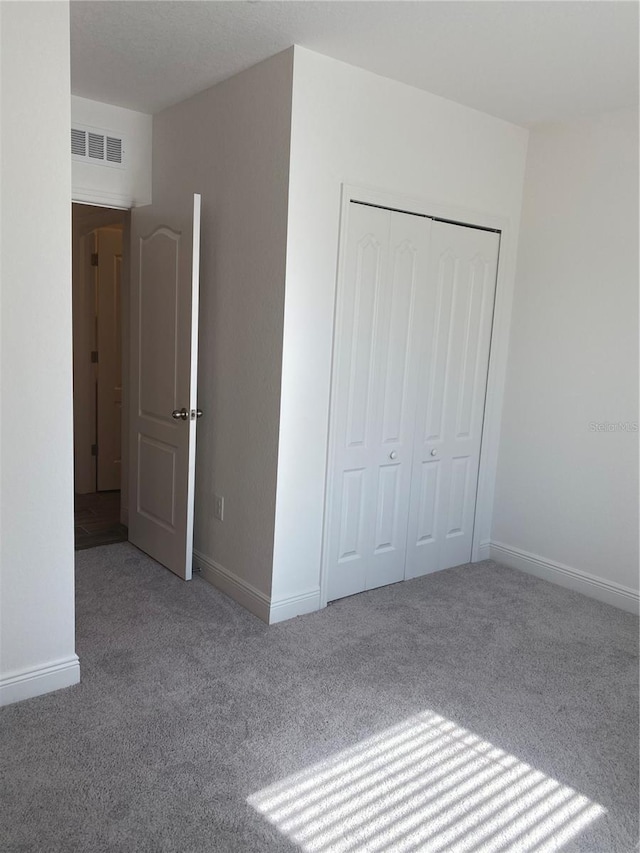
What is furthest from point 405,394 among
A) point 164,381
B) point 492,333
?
point 164,381

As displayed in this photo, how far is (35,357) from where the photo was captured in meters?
2.34

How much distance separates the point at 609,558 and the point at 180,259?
2.83 metres

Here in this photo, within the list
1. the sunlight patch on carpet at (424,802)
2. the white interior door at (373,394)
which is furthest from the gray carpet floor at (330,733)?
the white interior door at (373,394)

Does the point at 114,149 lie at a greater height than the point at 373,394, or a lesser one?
greater

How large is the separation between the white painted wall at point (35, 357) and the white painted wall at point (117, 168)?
1.51m

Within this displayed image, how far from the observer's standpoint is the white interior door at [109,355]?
17.0 feet

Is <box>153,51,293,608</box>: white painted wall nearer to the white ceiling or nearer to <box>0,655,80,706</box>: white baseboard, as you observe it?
the white ceiling

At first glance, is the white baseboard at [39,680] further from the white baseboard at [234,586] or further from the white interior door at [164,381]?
the white interior door at [164,381]

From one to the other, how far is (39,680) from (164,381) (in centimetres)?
171

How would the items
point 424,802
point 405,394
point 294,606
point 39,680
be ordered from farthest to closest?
point 405,394
point 294,606
point 39,680
point 424,802

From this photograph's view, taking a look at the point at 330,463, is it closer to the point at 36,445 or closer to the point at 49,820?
the point at 36,445

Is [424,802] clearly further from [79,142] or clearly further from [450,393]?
[79,142]

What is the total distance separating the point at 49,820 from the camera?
195 cm

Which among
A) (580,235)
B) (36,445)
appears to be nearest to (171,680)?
(36,445)
